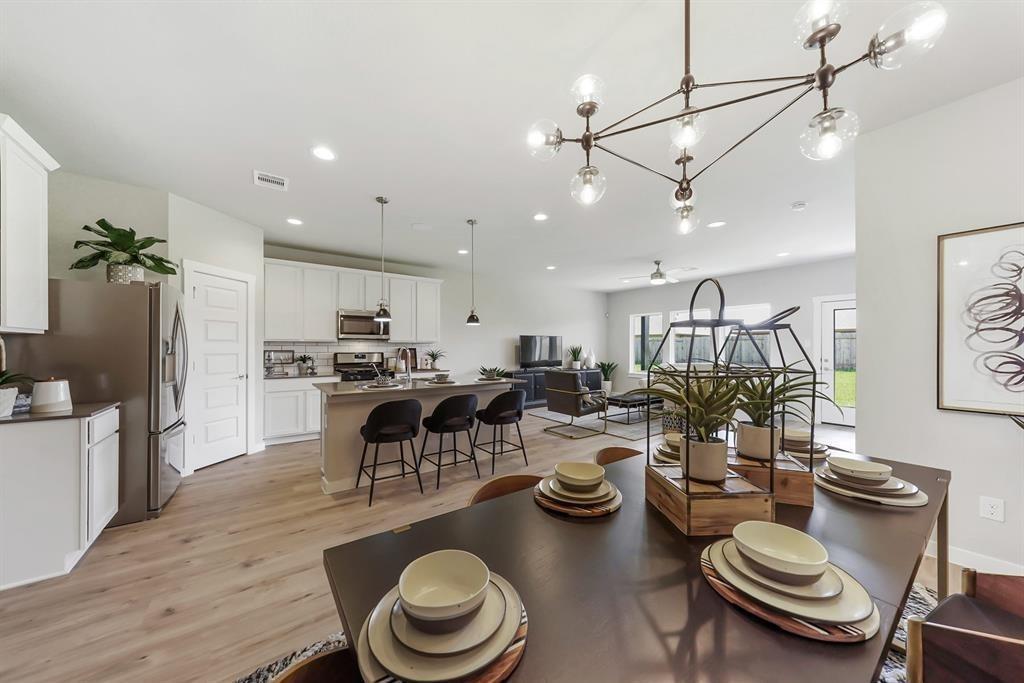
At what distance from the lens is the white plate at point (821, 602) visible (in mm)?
643

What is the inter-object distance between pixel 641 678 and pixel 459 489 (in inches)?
117

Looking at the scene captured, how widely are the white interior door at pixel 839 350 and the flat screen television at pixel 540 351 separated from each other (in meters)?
4.66

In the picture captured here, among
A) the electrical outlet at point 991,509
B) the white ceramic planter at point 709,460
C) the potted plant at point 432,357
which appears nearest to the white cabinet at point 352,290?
the potted plant at point 432,357

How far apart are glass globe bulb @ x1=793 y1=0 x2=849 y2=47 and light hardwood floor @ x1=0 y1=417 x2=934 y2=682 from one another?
186 cm

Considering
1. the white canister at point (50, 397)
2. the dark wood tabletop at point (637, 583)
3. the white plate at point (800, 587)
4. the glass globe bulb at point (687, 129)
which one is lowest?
the dark wood tabletop at point (637, 583)

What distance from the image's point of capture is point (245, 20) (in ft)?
5.18

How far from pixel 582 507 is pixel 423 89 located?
219 centimetres

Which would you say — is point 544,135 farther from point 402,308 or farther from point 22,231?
point 402,308

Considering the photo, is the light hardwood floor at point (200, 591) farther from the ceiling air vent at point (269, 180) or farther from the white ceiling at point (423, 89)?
the ceiling air vent at point (269, 180)

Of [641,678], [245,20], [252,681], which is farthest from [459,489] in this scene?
[245,20]

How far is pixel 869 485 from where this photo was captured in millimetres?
1232

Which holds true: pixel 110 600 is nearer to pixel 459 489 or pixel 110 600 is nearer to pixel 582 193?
pixel 459 489

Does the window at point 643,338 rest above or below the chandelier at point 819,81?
below

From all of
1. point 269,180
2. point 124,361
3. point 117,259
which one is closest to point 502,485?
point 124,361
